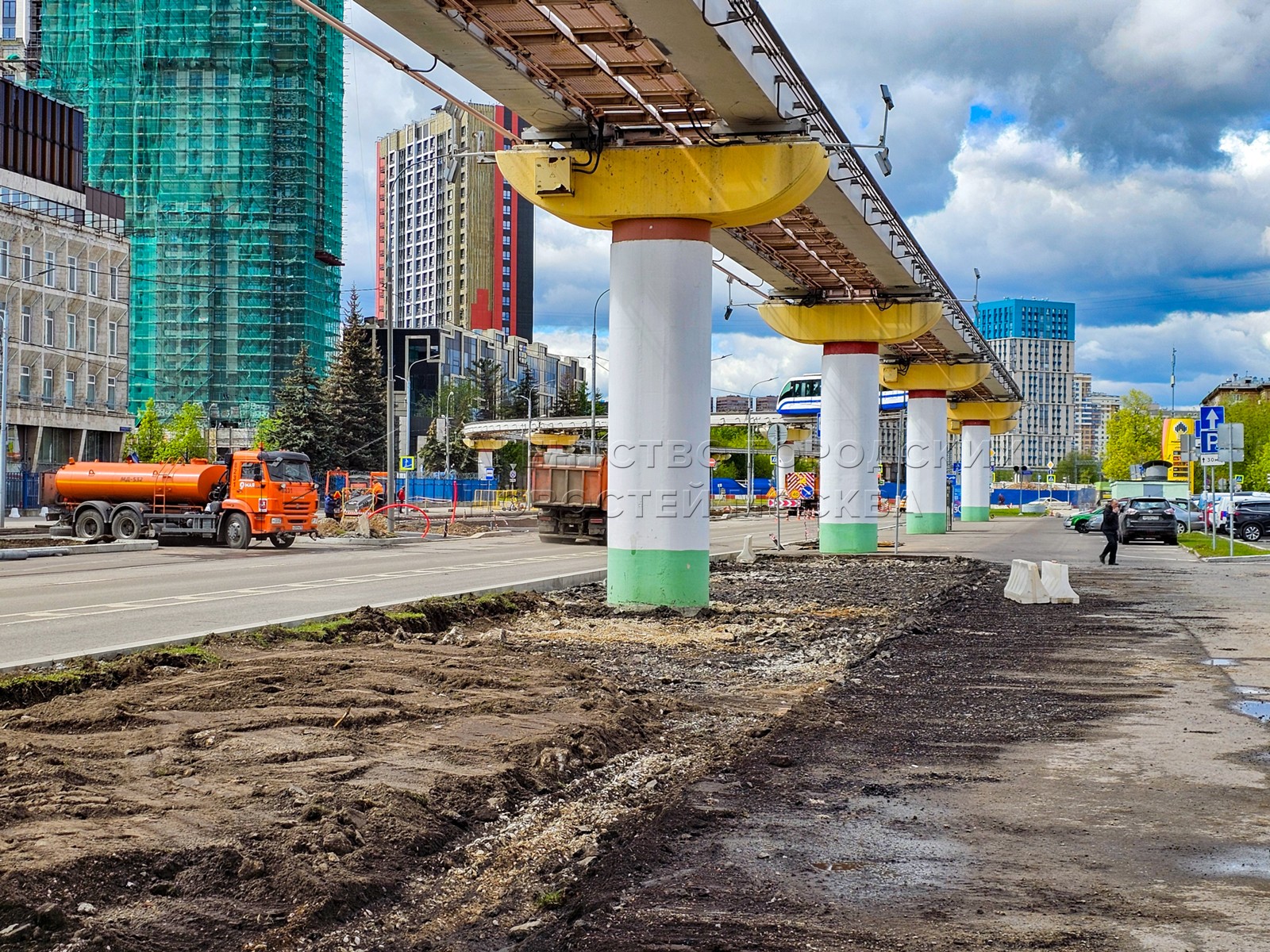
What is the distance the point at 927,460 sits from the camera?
53594 millimetres

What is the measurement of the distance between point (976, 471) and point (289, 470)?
48671 mm

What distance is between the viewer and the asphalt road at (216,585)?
14.3 m

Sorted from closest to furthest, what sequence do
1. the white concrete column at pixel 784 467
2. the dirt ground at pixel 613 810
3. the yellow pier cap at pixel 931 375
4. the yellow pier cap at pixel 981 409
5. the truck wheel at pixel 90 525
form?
1. the dirt ground at pixel 613 810
2. the truck wheel at pixel 90 525
3. the yellow pier cap at pixel 931 375
4. the white concrete column at pixel 784 467
5. the yellow pier cap at pixel 981 409

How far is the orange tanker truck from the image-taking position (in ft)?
112

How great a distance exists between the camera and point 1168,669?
1320 cm

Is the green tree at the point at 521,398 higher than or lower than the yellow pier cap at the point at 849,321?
higher

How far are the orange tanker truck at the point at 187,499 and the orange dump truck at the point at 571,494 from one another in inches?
309

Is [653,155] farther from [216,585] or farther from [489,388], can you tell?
[489,388]

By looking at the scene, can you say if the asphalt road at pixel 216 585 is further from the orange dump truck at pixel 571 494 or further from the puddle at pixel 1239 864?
the puddle at pixel 1239 864

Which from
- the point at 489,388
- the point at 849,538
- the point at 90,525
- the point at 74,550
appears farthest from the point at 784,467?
the point at 489,388

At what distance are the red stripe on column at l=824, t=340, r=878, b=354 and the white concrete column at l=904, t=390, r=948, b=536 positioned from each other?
60.5 feet

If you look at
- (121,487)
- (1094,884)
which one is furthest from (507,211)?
(1094,884)

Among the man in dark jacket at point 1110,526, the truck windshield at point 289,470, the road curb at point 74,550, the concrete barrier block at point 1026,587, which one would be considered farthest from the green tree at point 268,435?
the concrete barrier block at point 1026,587

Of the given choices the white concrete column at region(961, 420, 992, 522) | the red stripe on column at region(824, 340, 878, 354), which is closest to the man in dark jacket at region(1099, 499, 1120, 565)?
the red stripe on column at region(824, 340, 878, 354)
